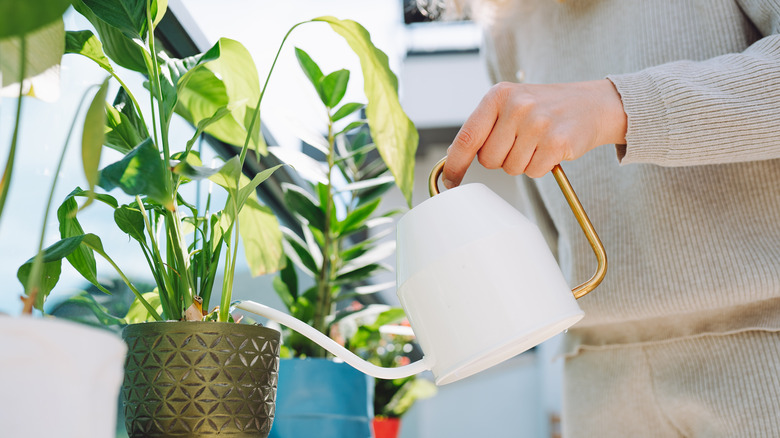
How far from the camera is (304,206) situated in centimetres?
114

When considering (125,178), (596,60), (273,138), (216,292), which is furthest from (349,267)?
(125,178)

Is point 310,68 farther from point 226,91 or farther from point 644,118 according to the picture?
point 644,118

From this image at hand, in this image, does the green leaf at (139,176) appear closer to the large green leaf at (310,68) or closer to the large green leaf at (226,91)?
the large green leaf at (226,91)

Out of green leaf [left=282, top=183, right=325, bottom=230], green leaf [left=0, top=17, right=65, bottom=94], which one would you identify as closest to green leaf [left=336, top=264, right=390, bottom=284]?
green leaf [left=282, top=183, right=325, bottom=230]

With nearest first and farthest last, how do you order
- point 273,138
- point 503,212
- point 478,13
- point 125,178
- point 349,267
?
point 125,178
point 503,212
point 478,13
point 349,267
point 273,138

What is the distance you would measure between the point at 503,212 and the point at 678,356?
413mm

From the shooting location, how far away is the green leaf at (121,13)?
51 cm

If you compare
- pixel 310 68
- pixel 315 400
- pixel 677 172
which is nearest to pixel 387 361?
pixel 315 400

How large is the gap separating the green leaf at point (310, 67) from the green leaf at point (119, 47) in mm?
394

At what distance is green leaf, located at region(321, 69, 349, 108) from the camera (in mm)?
995

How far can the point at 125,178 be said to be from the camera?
350 mm

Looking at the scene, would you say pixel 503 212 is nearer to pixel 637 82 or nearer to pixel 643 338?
pixel 637 82

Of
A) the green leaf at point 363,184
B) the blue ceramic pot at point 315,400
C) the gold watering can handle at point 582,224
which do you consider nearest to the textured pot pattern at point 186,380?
the gold watering can handle at point 582,224

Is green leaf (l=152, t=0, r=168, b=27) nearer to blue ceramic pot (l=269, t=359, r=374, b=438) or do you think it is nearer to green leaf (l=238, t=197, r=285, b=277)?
green leaf (l=238, t=197, r=285, b=277)
